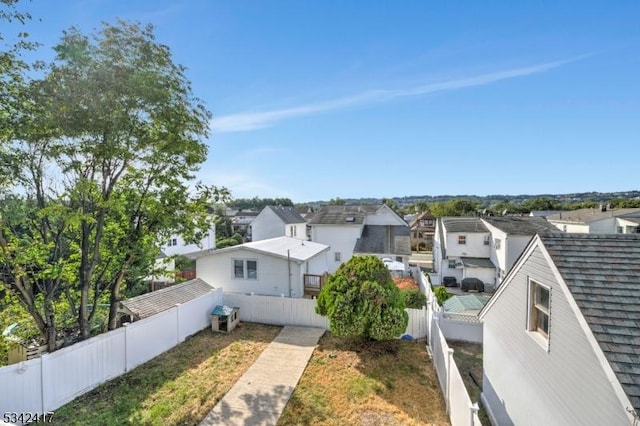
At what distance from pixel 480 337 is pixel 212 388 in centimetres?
978

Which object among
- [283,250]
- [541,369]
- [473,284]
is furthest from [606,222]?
[541,369]

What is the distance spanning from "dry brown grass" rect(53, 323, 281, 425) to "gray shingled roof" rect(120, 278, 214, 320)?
4.86 feet

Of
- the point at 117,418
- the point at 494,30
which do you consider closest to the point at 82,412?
the point at 117,418

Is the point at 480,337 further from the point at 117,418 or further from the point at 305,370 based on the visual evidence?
the point at 117,418

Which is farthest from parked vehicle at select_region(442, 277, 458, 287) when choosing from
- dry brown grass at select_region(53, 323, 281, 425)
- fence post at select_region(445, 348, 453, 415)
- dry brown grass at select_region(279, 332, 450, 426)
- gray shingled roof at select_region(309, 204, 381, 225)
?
fence post at select_region(445, 348, 453, 415)

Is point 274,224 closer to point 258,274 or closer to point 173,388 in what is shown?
point 258,274

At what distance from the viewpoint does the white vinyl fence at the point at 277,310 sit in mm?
12344

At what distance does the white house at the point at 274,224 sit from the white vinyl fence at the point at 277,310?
22.8 metres

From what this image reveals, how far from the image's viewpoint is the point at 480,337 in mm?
11883

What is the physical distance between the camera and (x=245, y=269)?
15422mm

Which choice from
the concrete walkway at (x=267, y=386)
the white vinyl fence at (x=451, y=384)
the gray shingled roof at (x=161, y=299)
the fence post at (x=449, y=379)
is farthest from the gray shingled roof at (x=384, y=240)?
the fence post at (x=449, y=379)

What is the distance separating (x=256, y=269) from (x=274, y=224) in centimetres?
2149

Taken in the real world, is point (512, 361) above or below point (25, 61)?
below

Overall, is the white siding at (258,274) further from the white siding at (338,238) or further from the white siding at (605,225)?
the white siding at (605,225)
